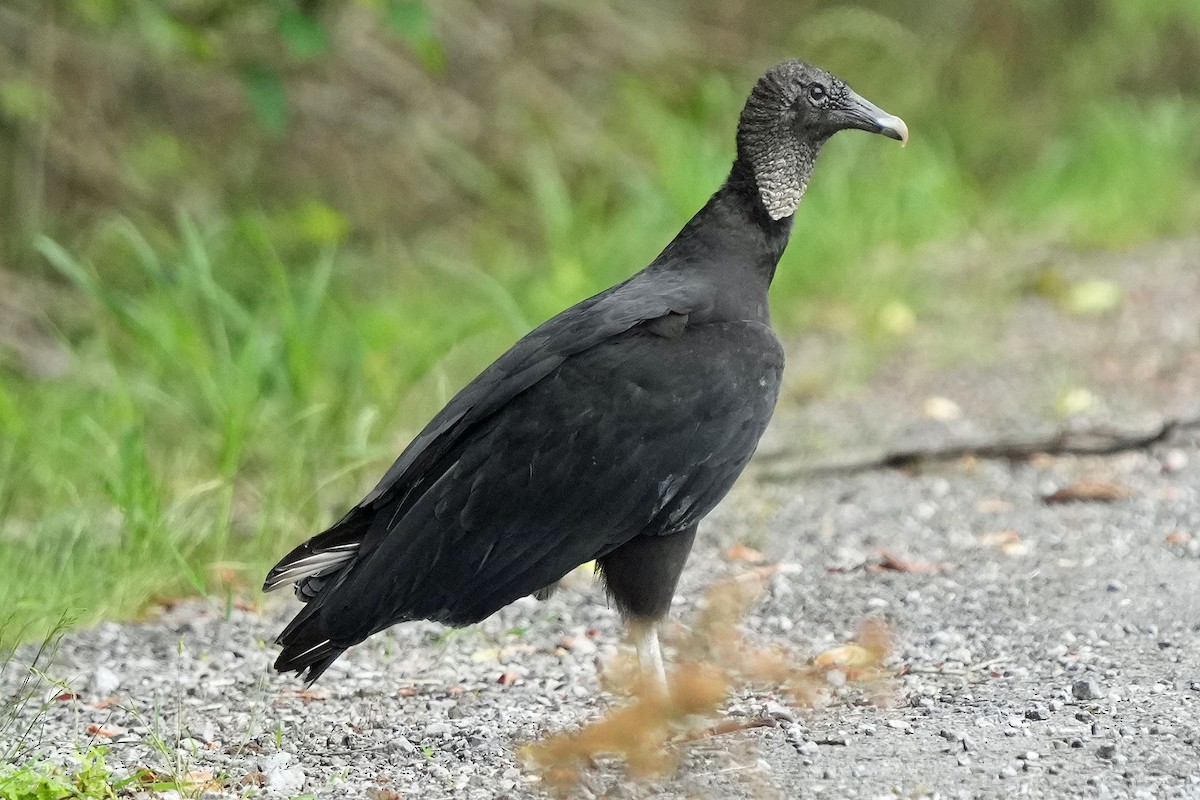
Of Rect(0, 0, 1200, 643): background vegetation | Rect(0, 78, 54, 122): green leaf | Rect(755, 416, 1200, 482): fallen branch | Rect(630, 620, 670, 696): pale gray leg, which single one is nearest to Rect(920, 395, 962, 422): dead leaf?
Rect(755, 416, 1200, 482): fallen branch

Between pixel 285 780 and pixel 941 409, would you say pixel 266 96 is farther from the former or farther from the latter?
pixel 285 780

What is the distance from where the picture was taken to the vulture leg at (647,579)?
274 centimetres

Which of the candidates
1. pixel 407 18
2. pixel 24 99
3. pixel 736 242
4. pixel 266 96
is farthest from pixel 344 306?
pixel 736 242

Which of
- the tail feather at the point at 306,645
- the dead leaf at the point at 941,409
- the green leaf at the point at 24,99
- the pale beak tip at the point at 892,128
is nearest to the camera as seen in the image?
the tail feather at the point at 306,645

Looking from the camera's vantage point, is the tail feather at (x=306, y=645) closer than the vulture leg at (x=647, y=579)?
Yes

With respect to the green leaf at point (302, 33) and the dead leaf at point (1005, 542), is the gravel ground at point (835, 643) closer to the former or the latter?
the dead leaf at point (1005, 542)

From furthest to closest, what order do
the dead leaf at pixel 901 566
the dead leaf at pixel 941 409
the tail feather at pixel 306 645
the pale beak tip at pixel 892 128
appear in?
1. the dead leaf at pixel 941 409
2. the dead leaf at pixel 901 566
3. the pale beak tip at pixel 892 128
4. the tail feather at pixel 306 645

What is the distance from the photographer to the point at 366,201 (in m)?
6.77

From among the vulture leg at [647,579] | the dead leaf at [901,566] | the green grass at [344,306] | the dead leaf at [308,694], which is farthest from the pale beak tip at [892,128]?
the dead leaf at [308,694]

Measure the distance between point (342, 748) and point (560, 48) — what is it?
5021mm

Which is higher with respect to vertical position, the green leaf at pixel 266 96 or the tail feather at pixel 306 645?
the green leaf at pixel 266 96

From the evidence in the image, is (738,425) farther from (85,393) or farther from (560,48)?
(560,48)

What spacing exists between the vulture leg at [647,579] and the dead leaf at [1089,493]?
156 centimetres

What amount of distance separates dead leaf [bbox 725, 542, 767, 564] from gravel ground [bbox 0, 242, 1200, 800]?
1.0 inches
